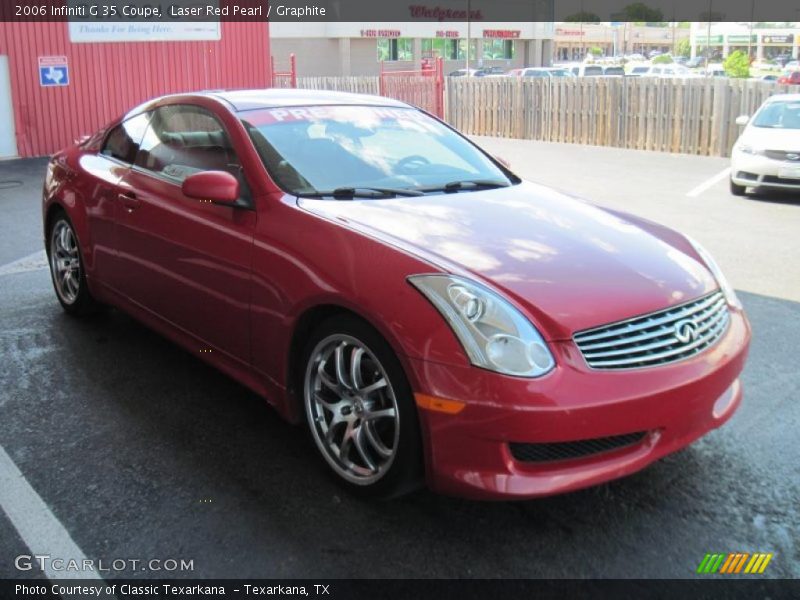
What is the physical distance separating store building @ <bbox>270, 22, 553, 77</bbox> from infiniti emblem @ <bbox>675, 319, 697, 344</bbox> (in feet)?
150

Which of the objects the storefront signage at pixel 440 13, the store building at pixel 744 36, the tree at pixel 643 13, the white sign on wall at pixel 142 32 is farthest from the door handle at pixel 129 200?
the tree at pixel 643 13

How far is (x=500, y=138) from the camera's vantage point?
20.5 meters

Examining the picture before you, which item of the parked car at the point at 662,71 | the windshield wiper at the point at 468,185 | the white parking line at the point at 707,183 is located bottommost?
the white parking line at the point at 707,183

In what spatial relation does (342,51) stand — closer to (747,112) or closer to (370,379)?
(747,112)

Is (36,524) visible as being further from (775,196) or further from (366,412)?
(775,196)

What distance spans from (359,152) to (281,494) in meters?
1.79

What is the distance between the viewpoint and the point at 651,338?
9.58ft

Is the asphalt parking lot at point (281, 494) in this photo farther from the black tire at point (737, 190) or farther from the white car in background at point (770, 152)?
the black tire at point (737, 190)

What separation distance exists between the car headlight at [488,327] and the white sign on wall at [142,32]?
15520mm

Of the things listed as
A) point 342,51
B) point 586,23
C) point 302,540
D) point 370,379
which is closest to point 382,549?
point 302,540

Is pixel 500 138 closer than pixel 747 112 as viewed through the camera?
No

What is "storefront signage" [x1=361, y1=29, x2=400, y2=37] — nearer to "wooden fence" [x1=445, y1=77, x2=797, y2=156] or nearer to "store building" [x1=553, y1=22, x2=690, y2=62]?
"store building" [x1=553, y1=22, x2=690, y2=62]

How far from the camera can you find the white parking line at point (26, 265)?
279 inches

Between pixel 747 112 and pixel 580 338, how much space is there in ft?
48.2
